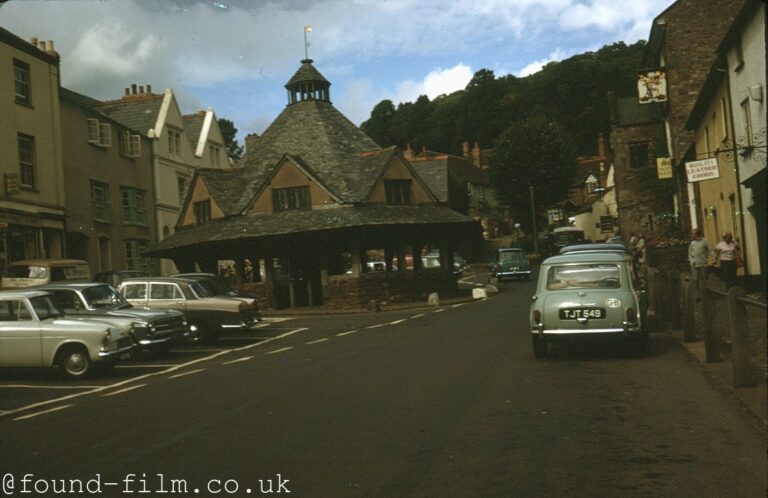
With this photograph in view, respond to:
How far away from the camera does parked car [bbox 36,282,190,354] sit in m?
17.0

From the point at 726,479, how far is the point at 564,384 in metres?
4.94

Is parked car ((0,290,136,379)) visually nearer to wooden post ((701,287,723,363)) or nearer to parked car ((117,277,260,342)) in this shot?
parked car ((117,277,260,342))

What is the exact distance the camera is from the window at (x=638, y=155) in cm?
5647

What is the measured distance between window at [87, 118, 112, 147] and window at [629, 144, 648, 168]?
34.5m

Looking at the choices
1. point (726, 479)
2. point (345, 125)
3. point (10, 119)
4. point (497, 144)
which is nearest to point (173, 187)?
point (345, 125)

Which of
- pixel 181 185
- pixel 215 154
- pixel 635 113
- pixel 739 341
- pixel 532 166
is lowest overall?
pixel 739 341

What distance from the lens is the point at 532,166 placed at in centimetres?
7681

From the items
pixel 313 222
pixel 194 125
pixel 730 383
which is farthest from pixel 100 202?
pixel 730 383

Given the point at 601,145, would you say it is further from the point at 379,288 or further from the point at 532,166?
the point at 379,288

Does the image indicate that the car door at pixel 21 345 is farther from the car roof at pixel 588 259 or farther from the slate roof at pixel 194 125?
the slate roof at pixel 194 125

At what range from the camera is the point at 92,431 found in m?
9.15

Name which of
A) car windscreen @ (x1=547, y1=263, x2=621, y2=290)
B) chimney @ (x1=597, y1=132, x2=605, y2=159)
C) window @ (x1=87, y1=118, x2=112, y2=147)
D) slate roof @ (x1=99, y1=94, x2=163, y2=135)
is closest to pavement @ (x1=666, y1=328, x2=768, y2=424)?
car windscreen @ (x1=547, y1=263, x2=621, y2=290)

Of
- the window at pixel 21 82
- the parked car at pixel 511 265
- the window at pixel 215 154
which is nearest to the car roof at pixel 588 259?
the window at pixel 21 82

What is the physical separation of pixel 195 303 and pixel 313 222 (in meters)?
15.0
